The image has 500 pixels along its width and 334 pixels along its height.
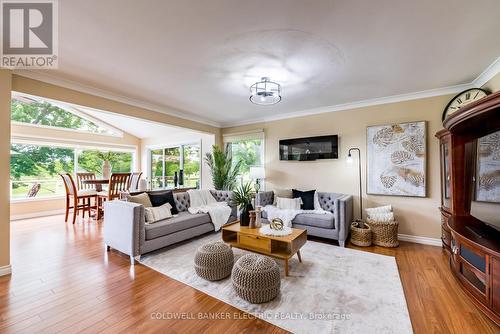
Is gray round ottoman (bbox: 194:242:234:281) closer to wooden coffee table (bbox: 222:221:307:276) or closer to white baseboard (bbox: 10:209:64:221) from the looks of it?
wooden coffee table (bbox: 222:221:307:276)

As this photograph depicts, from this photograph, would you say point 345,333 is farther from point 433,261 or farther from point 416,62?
point 416,62

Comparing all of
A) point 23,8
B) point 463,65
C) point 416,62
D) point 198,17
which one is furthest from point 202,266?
point 463,65

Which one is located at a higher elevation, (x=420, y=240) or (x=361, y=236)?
(x=361, y=236)

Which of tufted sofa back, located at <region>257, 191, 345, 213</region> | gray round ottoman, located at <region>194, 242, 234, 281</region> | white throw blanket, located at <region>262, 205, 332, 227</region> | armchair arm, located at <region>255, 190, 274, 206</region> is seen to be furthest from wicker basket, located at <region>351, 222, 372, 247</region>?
gray round ottoman, located at <region>194, 242, 234, 281</region>

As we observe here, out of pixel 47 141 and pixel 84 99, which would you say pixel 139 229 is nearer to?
pixel 84 99

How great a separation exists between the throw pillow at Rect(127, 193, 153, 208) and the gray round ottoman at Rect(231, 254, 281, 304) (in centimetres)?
209

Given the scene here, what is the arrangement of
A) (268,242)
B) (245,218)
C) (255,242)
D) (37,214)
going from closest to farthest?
(268,242)
(255,242)
(245,218)
(37,214)

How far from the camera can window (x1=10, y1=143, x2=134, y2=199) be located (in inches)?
204

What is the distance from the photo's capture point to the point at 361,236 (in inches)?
131

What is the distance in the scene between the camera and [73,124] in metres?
6.06

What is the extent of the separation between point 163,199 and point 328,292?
288cm

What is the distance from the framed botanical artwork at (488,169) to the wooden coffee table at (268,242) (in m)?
1.95

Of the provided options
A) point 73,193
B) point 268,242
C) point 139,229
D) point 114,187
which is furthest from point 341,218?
point 73,193

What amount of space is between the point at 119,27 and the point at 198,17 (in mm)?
753
